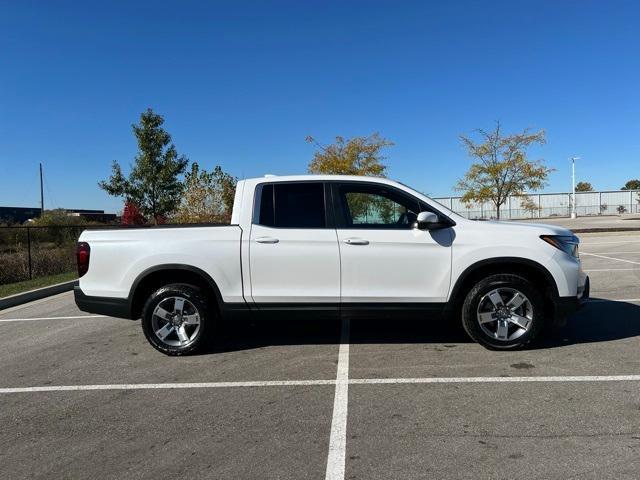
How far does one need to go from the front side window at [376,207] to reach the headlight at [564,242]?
1.39m

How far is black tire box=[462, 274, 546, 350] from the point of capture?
16.9ft

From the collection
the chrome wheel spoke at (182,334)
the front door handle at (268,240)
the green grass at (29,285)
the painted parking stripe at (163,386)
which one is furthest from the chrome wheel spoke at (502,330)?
the green grass at (29,285)

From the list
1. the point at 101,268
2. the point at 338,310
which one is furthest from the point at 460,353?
the point at 101,268

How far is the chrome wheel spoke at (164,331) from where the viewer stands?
5.37 m

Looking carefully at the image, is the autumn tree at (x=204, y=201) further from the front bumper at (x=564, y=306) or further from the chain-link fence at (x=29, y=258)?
the front bumper at (x=564, y=306)

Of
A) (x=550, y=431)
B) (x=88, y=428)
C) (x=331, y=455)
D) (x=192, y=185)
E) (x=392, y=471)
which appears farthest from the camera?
(x=192, y=185)

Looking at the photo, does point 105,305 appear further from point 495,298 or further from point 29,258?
Answer: point 29,258

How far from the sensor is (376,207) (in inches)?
214

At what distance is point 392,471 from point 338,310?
2320 mm

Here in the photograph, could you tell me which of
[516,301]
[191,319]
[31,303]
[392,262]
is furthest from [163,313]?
[31,303]

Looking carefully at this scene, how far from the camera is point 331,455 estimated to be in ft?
10.6

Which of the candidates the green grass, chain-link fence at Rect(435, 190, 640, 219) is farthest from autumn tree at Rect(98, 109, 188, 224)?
chain-link fence at Rect(435, 190, 640, 219)

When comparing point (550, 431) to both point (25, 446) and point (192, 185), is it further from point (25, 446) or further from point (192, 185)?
point (192, 185)

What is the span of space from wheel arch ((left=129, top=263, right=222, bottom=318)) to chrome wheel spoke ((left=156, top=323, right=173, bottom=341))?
0.39m
